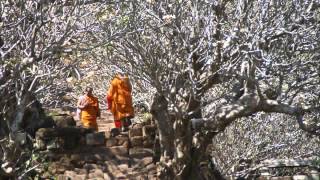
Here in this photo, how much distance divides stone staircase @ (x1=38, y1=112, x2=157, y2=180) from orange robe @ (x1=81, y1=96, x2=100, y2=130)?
109 cm

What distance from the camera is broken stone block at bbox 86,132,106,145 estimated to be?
37.9 ft

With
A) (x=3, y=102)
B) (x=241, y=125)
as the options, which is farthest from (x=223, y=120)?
(x=241, y=125)

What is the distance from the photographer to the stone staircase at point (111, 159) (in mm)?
11117

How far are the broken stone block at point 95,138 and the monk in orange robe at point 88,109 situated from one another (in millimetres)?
946

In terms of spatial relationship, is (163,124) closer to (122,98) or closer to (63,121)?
(122,98)

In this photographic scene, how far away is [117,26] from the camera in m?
9.55

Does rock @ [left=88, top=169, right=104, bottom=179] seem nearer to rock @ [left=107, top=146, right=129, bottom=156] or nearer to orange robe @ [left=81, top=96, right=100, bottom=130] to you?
rock @ [left=107, top=146, right=129, bottom=156]

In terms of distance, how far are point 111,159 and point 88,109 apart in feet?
5.43

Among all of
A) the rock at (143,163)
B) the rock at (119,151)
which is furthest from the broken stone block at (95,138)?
the rock at (143,163)

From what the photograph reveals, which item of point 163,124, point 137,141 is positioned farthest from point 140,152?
point 163,124

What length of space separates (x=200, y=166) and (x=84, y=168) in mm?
2049

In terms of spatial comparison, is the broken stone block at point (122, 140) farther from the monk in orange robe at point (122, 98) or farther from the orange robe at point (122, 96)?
the orange robe at point (122, 96)

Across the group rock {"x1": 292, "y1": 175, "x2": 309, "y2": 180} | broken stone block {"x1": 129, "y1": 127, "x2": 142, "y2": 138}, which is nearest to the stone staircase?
broken stone block {"x1": 129, "y1": 127, "x2": 142, "y2": 138}

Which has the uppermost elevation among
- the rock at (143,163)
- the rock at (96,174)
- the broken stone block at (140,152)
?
the broken stone block at (140,152)
